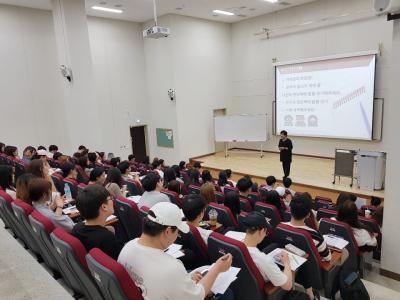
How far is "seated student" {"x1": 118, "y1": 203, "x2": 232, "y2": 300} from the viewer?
1.50 m

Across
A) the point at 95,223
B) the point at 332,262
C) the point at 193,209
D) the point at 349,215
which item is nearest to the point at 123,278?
the point at 95,223

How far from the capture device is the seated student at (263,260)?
6.84 feet

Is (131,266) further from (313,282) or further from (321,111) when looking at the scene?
(321,111)

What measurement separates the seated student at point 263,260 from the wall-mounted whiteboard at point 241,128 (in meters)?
8.68

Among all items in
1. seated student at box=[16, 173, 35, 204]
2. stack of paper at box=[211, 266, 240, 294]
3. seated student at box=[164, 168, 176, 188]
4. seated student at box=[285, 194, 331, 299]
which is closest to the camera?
stack of paper at box=[211, 266, 240, 294]

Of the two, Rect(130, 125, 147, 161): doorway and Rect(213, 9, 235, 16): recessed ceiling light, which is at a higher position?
Rect(213, 9, 235, 16): recessed ceiling light

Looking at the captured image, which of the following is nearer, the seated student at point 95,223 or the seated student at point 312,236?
the seated student at point 95,223

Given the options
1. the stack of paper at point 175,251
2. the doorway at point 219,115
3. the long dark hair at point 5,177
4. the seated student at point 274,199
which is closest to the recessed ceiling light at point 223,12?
the doorway at point 219,115

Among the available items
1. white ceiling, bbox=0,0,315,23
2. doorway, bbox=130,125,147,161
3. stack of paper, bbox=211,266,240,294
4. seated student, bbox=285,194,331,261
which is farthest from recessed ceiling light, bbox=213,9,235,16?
stack of paper, bbox=211,266,240,294

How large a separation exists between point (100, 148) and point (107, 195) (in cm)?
649

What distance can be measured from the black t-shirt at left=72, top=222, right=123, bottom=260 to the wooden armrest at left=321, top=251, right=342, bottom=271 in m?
1.73

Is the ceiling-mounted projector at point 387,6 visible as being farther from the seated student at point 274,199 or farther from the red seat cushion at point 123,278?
the red seat cushion at point 123,278

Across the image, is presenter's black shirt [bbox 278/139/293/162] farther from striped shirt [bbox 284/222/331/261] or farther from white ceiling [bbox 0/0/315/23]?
striped shirt [bbox 284/222/331/261]

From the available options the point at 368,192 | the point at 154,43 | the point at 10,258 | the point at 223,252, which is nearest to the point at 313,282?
the point at 223,252
